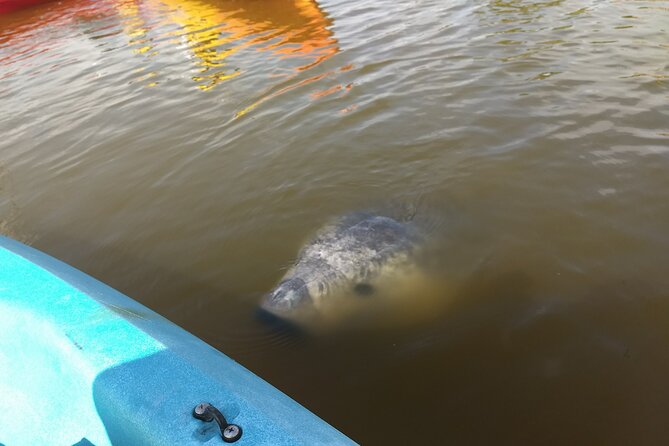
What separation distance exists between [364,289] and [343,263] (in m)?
0.32

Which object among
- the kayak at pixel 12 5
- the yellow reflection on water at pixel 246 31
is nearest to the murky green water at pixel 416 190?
the yellow reflection on water at pixel 246 31

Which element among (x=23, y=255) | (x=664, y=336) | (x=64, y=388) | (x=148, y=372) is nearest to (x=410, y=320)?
(x=664, y=336)

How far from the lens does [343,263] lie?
13.4 ft

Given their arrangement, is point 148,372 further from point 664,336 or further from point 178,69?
point 178,69

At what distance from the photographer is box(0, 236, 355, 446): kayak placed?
189 centimetres

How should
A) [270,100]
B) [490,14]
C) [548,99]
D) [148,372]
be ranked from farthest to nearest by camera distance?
[490,14] → [270,100] → [548,99] → [148,372]

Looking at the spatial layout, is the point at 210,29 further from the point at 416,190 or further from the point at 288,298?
the point at 288,298

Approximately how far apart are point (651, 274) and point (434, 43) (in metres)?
6.32

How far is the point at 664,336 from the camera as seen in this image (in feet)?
10.5

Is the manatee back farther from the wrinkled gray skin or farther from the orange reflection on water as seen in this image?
the orange reflection on water

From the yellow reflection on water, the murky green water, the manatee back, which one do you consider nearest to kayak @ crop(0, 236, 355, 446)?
the murky green water

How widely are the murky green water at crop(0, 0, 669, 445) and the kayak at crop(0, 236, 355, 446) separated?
3.54 feet

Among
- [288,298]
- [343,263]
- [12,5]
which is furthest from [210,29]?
[12,5]

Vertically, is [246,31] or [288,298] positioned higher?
[246,31]
